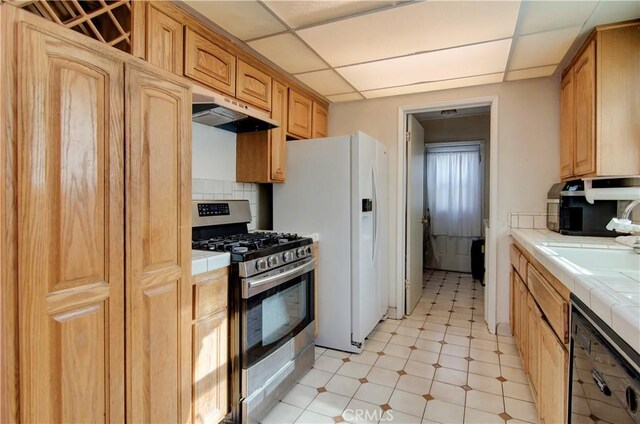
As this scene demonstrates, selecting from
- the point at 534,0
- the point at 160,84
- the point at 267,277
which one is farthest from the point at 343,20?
the point at 267,277

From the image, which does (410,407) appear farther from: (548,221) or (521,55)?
(521,55)

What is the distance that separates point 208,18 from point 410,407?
2.50 metres

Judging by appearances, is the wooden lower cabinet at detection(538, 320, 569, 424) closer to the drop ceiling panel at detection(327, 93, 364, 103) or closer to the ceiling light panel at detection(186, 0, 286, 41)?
the ceiling light panel at detection(186, 0, 286, 41)

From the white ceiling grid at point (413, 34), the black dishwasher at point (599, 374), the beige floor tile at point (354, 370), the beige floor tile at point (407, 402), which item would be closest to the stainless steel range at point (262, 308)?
the beige floor tile at point (354, 370)

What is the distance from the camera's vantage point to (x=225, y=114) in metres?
2.07

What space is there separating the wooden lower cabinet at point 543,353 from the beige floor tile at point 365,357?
99 centimetres

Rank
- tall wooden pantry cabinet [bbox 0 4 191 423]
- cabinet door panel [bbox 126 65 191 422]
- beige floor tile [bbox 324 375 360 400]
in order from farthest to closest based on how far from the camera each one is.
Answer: beige floor tile [bbox 324 375 360 400] < cabinet door panel [bbox 126 65 191 422] < tall wooden pantry cabinet [bbox 0 4 191 423]

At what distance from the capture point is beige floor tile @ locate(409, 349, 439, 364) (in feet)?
8.16

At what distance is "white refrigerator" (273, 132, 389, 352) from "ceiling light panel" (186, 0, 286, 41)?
3.00 feet

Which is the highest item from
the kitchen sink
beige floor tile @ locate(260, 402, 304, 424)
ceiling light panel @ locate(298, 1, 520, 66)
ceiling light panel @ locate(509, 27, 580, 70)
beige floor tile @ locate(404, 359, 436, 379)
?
ceiling light panel @ locate(509, 27, 580, 70)

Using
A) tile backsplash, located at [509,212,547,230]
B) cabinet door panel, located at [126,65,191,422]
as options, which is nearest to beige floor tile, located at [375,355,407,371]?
cabinet door panel, located at [126,65,191,422]

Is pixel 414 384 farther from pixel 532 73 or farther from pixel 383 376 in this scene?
pixel 532 73

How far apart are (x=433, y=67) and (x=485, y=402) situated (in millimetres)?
2303

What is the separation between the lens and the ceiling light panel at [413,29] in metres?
1.76
